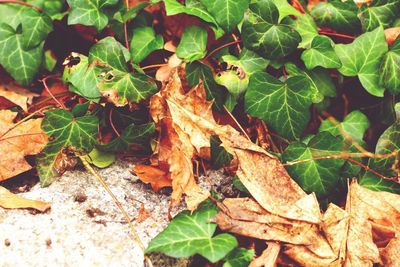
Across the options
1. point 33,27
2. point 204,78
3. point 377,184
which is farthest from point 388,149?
point 33,27

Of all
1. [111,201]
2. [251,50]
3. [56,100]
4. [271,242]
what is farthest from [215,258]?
[56,100]

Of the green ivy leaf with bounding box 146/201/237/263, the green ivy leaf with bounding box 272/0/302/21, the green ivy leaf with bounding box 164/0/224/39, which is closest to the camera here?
the green ivy leaf with bounding box 146/201/237/263

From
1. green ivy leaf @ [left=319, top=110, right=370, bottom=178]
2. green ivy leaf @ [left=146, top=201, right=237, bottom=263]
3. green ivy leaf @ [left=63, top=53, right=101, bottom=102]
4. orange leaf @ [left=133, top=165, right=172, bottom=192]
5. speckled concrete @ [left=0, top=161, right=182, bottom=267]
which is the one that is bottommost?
speckled concrete @ [left=0, top=161, right=182, bottom=267]

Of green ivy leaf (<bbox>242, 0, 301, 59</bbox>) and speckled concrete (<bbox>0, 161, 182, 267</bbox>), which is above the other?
green ivy leaf (<bbox>242, 0, 301, 59</bbox>)

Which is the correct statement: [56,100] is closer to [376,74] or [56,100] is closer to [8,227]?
[8,227]

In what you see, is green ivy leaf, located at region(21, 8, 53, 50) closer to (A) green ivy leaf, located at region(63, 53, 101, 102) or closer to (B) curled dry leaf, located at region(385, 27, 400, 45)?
(A) green ivy leaf, located at region(63, 53, 101, 102)

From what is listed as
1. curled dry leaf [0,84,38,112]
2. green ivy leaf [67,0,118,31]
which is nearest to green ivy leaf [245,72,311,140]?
green ivy leaf [67,0,118,31]

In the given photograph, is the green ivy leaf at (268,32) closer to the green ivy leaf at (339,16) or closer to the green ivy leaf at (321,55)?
the green ivy leaf at (321,55)
